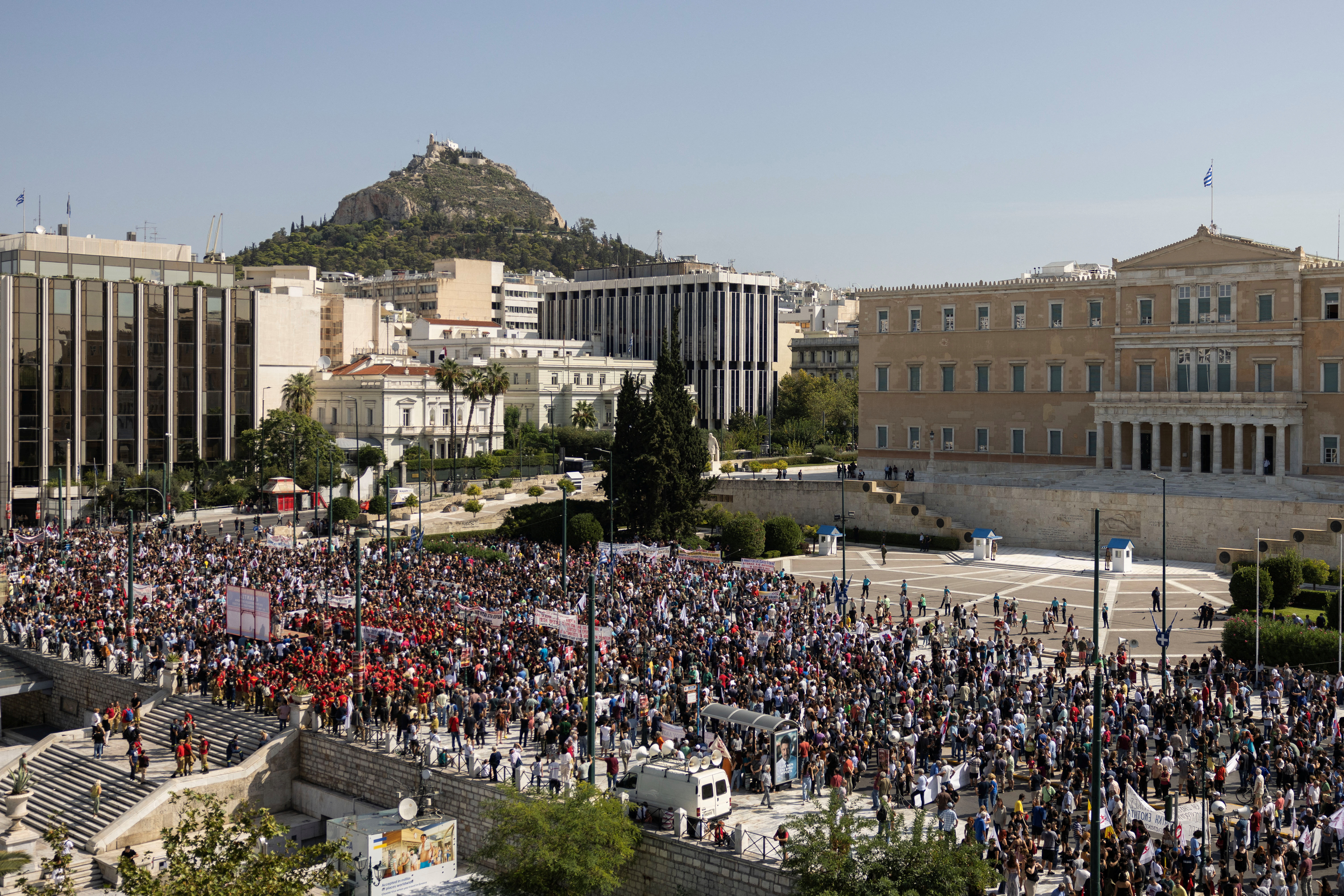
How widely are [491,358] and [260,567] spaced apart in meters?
62.3

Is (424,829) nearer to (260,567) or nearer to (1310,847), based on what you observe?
(1310,847)

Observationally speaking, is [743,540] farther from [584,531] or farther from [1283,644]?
[1283,644]

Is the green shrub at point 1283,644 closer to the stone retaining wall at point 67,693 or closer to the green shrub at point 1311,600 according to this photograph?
the green shrub at point 1311,600

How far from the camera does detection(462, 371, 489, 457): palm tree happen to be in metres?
85.2

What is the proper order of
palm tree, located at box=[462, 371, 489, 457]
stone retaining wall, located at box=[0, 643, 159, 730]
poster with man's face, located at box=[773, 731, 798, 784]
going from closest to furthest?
poster with man's face, located at box=[773, 731, 798, 784] < stone retaining wall, located at box=[0, 643, 159, 730] < palm tree, located at box=[462, 371, 489, 457]

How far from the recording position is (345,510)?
63250mm

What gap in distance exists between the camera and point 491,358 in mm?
106938

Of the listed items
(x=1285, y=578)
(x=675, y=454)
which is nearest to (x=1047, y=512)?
(x=1285, y=578)

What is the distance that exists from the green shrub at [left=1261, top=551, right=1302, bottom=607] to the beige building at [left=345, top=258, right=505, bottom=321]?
113 m

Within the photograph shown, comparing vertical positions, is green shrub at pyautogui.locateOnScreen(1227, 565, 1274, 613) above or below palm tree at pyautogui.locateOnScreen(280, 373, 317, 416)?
below

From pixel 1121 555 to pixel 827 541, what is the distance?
1276 cm

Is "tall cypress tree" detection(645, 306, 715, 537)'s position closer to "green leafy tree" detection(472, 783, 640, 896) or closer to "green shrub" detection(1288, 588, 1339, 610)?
"green shrub" detection(1288, 588, 1339, 610)

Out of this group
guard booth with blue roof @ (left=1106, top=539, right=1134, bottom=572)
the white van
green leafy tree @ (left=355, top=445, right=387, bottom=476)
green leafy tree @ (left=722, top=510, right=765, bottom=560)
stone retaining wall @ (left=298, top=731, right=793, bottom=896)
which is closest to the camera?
stone retaining wall @ (left=298, top=731, right=793, bottom=896)

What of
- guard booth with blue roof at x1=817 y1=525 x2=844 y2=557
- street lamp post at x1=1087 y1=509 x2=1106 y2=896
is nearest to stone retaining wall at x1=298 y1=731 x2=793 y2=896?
street lamp post at x1=1087 y1=509 x2=1106 y2=896
